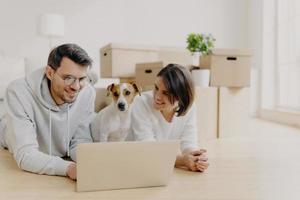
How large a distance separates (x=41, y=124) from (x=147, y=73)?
1.02m

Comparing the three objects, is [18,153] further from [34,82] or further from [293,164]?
[293,164]

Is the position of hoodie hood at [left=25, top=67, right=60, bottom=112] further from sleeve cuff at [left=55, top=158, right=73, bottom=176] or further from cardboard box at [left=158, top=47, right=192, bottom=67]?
cardboard box at [left=158, top=47, right=192, bottom=67]

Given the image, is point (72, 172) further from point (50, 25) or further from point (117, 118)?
point (50, 25)

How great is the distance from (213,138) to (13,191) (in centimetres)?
150

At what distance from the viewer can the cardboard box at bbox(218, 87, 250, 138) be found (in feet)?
7.79

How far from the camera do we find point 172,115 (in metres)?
1.52

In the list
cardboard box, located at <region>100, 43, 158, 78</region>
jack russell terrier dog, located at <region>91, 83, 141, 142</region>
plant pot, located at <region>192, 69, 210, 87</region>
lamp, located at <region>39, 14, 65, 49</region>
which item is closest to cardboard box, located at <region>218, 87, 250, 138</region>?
plant pot, located at <region>192, 69, 210, 87</region>

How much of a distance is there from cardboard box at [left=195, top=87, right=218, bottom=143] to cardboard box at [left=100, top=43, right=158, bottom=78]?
1.73 feet

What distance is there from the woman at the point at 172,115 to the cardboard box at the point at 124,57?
945mm

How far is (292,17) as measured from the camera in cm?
338

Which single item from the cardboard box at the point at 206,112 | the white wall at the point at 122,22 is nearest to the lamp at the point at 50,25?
the white wall at the point at 122,22

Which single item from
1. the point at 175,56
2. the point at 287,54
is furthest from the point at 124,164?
the point at 287,54

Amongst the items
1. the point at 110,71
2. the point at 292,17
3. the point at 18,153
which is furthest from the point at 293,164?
the point at 292,17

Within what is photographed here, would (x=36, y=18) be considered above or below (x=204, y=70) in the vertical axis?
above
